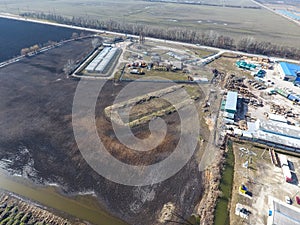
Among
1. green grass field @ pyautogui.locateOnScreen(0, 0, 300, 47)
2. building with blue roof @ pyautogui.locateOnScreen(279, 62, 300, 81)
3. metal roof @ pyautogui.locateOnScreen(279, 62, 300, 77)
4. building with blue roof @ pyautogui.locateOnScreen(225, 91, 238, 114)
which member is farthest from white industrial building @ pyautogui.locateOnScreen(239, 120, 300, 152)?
green grass field @ pyautogui.locateOnScreen(0, 0, 300, 47)

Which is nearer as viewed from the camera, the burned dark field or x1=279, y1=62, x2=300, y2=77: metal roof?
the burned dark field

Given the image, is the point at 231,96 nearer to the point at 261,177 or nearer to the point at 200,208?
the point at 261,177

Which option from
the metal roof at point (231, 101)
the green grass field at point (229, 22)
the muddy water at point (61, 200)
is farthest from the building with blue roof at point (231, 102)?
the green grass field at point (229, 22)

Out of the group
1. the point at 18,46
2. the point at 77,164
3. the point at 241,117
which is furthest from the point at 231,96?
the point at 18,46

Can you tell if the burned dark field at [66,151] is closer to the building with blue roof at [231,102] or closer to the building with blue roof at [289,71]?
the building with blue roof at [231,102]

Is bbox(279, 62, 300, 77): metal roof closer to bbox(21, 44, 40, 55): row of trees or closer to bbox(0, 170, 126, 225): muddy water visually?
bbox(0, 170, 126, 225): muddy water
